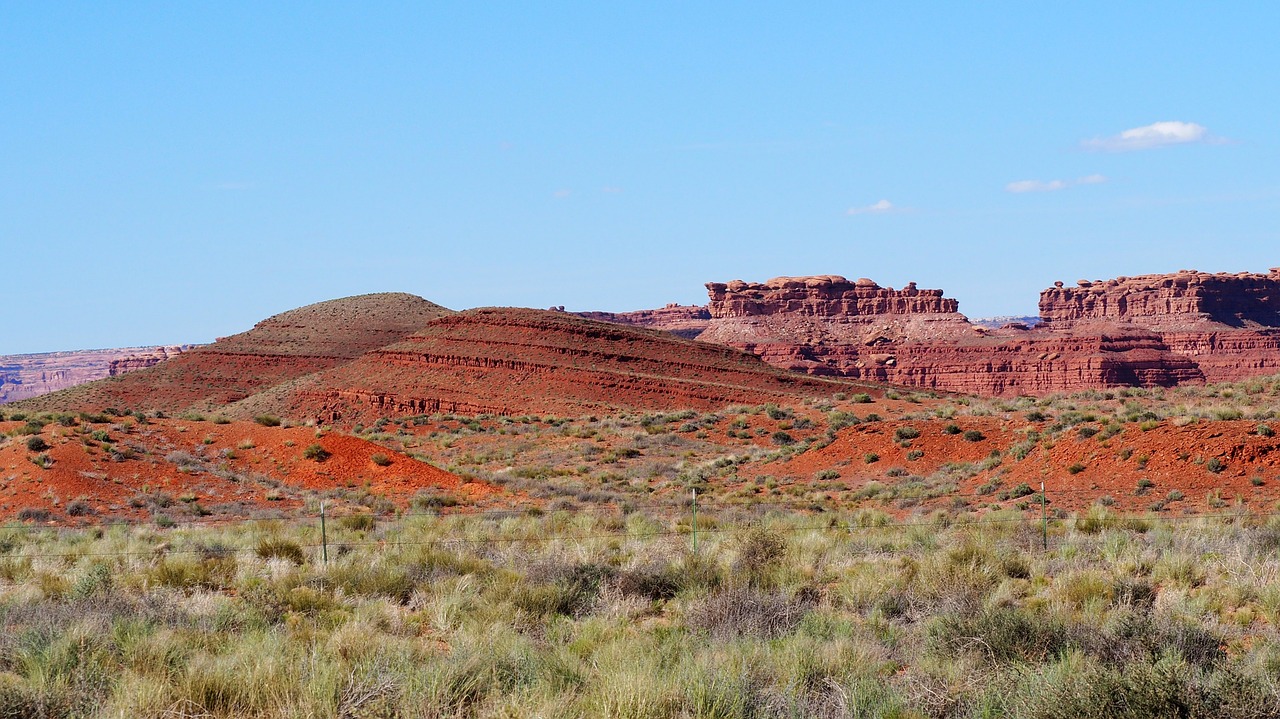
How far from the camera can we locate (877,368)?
125m

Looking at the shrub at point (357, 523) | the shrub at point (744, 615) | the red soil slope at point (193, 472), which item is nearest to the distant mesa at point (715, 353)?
the red soil slope at point (193, 472)

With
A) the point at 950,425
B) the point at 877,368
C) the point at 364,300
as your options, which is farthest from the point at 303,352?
the point at 950,425

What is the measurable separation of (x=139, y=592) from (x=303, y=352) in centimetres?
8671

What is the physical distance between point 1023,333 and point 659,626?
132 metres

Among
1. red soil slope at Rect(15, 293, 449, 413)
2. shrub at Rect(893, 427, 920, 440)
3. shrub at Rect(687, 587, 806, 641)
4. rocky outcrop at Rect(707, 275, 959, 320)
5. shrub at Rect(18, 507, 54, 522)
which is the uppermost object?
rocky outcrop at Rect(707, 275, 959, 320)

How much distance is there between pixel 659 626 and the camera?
1042 cm

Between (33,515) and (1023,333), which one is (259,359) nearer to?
(33,515)

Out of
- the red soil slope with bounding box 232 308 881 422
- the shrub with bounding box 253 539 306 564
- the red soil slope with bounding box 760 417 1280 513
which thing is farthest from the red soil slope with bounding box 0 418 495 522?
the red soil slope with bounding box 232 308 881 422

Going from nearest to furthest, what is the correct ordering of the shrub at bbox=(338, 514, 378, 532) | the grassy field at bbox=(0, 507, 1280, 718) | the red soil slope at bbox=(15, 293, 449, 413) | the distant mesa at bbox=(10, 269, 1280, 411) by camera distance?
1. the grassy field at bbox=(0, 507, 1280, 718)
2. the shrub at bbox=(338, 514, 378, 532)
3. the distant mesa at bbox=(10, 269, 1280, 411)
4. the red soil slope at bbox=(15, 293, 449, 413)

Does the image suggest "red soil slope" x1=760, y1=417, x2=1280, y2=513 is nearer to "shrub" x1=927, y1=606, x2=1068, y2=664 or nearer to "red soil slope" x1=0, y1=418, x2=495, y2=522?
"red soil slope" x1=0, y1=418, x2=495, y2=522

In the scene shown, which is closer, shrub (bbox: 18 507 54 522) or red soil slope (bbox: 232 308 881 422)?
shrub (bbox: 18 507 54 522)

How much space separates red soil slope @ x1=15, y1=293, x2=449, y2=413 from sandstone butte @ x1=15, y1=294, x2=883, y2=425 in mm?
175

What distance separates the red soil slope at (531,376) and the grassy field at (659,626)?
52.0 metres

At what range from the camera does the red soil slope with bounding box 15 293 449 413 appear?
281ft
